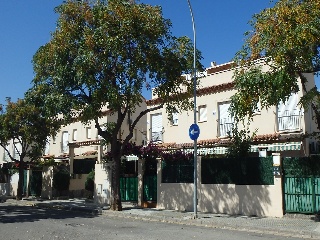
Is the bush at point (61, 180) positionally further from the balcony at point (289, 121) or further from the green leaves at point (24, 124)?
the balcony at point (289, 121)

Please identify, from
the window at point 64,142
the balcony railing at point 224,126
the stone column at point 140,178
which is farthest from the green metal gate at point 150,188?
the window at point 64,142

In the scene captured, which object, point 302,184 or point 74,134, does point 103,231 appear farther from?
point 74,134

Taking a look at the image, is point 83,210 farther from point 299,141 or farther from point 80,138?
point 80,138

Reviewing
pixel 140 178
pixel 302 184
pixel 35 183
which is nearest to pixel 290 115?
pixel 302 184

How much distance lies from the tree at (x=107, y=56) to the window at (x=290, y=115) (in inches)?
307

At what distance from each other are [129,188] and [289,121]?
32.5 ft

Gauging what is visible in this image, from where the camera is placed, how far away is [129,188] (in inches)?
874

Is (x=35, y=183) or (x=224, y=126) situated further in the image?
(x=35, y=183)

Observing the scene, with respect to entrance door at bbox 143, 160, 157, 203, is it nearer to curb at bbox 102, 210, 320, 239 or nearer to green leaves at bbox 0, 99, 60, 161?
curb at bbox 102, 210, 320, 239

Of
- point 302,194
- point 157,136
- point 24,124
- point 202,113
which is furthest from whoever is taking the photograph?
point 157,136

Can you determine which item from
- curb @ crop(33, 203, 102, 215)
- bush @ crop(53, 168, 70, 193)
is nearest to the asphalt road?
curb @ crop(33, 203, 102, 215)

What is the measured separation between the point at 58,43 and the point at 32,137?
10.1 metres

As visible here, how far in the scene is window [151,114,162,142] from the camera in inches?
1201

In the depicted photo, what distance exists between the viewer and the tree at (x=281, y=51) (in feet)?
41.3
